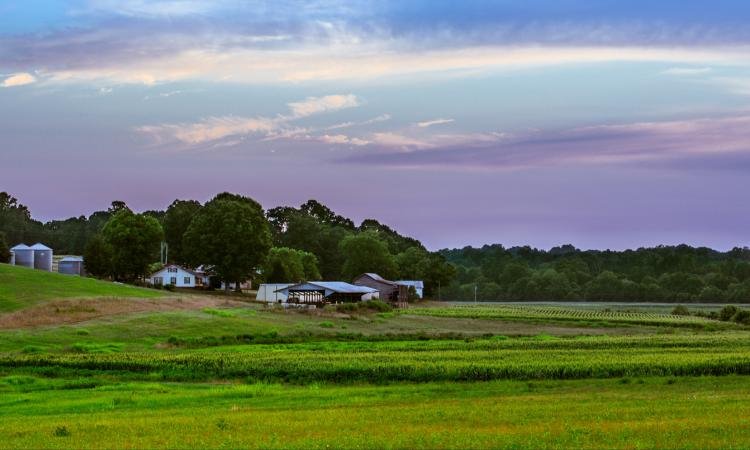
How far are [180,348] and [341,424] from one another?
4522 centimetres

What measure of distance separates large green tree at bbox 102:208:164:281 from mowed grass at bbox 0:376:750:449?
10293 cm

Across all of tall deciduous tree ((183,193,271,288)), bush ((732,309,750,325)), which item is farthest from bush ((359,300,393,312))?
bush ((732,309,750,325))

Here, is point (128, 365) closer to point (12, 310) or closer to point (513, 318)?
point (12, 310)

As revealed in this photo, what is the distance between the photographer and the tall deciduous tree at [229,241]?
15450 centimetres

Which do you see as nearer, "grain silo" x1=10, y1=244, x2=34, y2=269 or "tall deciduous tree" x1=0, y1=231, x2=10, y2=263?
"tall deciduous tree" x1=0, y1=231, x2=10, y2=263

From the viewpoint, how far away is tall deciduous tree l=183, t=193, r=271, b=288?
Answer: 507 ft

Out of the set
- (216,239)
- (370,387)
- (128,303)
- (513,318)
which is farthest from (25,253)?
(370,387)

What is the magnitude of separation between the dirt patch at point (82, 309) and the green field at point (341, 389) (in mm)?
450

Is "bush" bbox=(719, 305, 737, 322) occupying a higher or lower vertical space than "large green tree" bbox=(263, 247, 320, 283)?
lower

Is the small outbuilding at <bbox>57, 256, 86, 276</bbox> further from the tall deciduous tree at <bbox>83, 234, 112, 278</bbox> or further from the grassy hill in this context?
the grassy hill

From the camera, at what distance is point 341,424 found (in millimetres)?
29719

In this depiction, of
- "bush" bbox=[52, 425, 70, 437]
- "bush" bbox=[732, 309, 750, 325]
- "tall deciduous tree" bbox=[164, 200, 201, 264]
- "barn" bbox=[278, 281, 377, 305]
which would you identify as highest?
"tall deciduous tree" bbox=[164, 200, 201, 264]

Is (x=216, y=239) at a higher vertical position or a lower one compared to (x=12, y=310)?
higher

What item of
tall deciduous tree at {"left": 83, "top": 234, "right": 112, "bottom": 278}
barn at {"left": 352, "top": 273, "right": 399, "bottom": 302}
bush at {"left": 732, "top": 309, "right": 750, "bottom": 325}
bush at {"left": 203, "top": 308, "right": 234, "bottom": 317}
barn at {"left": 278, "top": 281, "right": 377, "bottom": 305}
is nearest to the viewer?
bush at {"left": 203, "top": 308, "right": 234, "bottom": 317}
